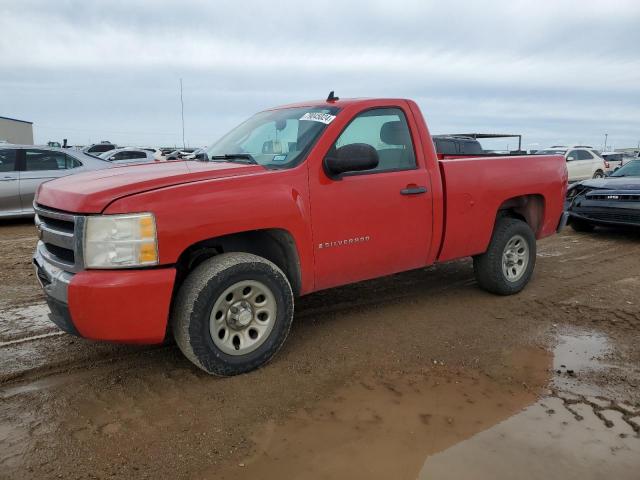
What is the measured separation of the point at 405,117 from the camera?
451 cm

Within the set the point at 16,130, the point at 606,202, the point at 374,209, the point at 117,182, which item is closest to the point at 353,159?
the point at 374,209

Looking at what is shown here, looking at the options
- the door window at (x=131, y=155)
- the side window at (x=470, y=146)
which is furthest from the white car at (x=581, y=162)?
the door window at (x=131, y=155)

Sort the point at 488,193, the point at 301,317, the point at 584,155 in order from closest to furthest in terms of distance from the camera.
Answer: the point at 301,317 → the point at 488,193 → the point at 584,155

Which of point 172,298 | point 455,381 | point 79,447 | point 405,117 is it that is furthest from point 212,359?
point 405,117

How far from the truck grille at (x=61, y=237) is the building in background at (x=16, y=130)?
49.4 meters

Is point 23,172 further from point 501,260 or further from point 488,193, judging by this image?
point 501,260

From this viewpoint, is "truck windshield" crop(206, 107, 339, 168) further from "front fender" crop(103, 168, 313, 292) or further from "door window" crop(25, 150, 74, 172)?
"door window" crop(25, 150, 74, 172)

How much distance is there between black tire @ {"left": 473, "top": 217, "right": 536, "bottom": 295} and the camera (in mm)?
5133

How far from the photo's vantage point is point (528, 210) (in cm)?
557

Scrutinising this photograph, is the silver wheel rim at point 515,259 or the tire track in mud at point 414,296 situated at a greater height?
the silver wheel rim at point 515,259

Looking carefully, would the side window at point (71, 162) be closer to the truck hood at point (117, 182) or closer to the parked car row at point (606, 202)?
the truck hood at point (117, 182)

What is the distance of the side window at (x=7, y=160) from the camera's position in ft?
32.1

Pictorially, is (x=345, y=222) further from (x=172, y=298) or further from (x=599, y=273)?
(x=599, y=273)

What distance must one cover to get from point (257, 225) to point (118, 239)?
0.87m
